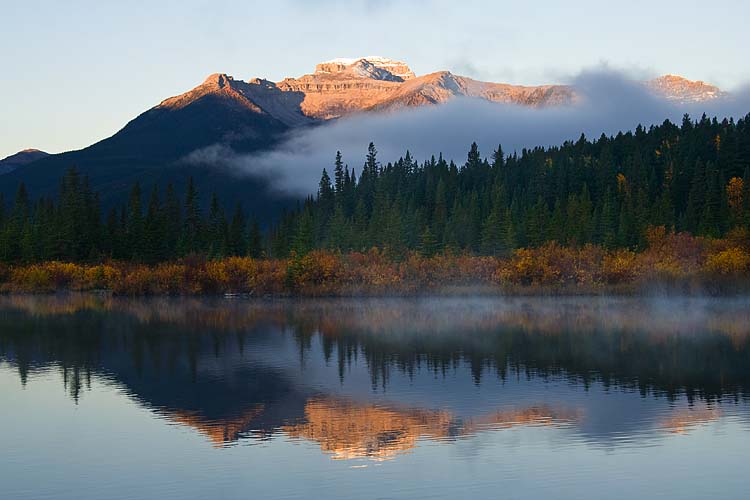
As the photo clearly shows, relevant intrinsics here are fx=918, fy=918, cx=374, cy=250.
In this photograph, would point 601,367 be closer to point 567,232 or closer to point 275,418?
point 275,418

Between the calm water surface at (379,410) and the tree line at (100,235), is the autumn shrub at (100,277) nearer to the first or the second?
the tree line at (100,235)

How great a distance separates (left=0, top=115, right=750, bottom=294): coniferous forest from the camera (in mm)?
118250

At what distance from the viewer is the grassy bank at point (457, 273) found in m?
111

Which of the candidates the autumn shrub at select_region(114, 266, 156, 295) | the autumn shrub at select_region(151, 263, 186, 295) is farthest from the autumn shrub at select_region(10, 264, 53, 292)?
the autumn shrub at select_region(151, 263, 186, 295)

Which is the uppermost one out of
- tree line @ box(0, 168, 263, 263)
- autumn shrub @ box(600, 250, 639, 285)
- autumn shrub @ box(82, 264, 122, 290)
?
tree line @ box(0, 168, 263, 263)

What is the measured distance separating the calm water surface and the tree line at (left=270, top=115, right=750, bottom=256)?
6227 centimetres

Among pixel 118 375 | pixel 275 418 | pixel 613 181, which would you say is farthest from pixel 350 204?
pixel 275 418

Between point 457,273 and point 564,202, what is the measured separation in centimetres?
5184

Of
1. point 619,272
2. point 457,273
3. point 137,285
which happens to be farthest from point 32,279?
point 619,272

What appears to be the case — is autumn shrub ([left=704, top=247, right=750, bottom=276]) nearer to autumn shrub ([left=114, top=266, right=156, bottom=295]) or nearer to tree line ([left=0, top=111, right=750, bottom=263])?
tree line ([left=0, top=111, right=750, bottom=263])

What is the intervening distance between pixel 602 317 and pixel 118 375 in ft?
145

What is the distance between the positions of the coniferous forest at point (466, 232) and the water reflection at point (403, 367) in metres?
26.4

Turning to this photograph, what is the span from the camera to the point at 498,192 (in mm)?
162250

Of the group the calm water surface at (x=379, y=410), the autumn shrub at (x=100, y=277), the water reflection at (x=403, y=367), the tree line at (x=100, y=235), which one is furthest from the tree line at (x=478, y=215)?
the calm water surface at (x=379, y=410)
